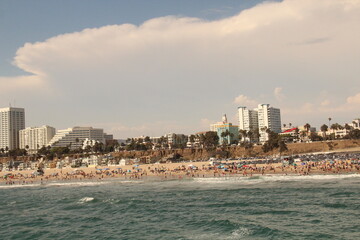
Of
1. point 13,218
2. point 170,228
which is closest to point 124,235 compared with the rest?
point 170,228

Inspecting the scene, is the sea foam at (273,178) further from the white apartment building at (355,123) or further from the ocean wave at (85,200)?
the white apartment building at (355,123)

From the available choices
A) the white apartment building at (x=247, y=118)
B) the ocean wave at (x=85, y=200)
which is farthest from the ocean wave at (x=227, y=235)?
the white apartment building at (x=247, y=118)

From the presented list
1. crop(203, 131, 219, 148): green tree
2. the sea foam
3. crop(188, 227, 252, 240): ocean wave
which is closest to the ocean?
crop(188, 227, 252, 240): ocean wave

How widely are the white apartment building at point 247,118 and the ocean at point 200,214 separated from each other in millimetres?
142152

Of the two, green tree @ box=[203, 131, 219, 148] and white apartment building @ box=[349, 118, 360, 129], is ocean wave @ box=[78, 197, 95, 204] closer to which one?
green tree @ box=[203, 131, 219, 148]

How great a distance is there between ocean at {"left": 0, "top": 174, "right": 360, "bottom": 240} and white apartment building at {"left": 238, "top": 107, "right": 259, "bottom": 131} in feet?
466

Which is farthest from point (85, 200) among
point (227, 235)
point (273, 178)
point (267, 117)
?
point (267, 117)

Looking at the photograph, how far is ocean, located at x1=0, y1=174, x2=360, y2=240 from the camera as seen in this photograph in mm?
23531

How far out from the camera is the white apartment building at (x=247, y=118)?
186625 mm

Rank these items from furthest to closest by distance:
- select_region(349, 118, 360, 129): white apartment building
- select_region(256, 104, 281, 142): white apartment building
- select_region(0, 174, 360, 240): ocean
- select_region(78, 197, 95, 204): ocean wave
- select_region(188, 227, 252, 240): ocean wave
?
select_region(256, 104, 281, 142): white apartment building
select_region(349, 118, 360, 129): white apartment building
select_region(78, 197, 95, 204): ocean wave
select_region(0, 174, 360, 240): ocean
select_region(188, 227, 252, 240): ocean wave

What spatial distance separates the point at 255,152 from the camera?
107688mm

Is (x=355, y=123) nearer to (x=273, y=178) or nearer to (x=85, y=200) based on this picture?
(x=273, y=178)

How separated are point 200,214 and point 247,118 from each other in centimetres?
16211

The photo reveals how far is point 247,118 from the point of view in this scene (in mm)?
186750
